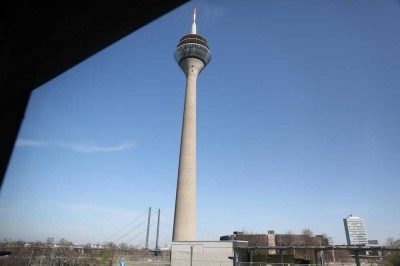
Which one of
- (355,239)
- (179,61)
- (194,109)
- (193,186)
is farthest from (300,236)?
(355,239)

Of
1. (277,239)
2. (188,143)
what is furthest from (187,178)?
A: (277,239)

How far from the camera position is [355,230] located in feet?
633

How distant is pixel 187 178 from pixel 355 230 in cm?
19803

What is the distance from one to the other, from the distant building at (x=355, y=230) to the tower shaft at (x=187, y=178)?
193846mm

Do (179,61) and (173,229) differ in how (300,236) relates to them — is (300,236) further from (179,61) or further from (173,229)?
(179,61)

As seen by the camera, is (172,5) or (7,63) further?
(172,5)

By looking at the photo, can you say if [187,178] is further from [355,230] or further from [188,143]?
[355,230]

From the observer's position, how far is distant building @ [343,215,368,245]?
625 ft

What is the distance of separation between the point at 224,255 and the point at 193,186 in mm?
13824

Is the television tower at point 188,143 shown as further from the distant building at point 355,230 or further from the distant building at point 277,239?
the distant building at point 355,230

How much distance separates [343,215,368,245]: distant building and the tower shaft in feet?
636

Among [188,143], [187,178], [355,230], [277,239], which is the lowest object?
[277,239]

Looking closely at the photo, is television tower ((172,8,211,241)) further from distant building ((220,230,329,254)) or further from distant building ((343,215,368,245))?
distant building ((343,215,368,245))

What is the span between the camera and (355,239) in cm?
18975
